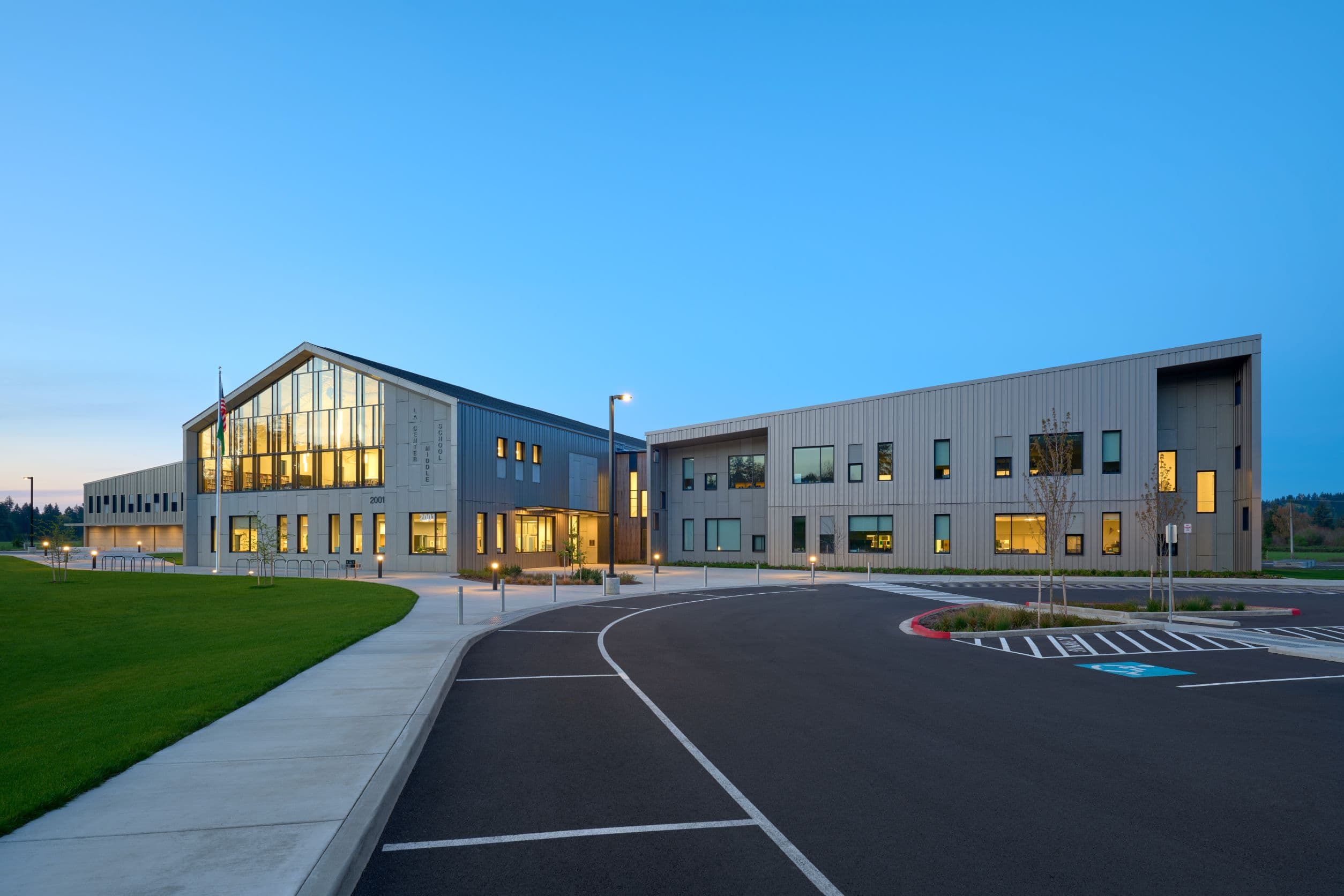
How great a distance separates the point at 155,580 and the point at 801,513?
106 feet

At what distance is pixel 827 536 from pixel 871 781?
133 feet

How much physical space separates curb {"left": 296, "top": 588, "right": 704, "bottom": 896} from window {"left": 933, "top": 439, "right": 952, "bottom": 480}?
37190 millimetres

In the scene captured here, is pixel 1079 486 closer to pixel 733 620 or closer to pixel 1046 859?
pixel 733 620

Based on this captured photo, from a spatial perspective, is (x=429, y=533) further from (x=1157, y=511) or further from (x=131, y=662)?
(x=1157, y=511)

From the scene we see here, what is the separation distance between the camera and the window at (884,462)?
149 ft

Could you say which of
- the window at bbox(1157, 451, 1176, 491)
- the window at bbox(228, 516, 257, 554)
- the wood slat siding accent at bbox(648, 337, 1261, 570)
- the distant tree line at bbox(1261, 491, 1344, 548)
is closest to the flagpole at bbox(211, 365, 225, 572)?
the window at bbox(228, 516, 257, 554)

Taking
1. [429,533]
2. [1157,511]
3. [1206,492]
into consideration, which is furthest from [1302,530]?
[429,533]

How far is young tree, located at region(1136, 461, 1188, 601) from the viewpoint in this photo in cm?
2938

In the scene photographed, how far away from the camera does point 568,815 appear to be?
6363 mm

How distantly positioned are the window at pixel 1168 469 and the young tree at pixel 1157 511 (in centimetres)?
3

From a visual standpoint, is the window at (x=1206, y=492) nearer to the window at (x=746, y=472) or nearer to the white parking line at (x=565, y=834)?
the window at (x=746, y=472)

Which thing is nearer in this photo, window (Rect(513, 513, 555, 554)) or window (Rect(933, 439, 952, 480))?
window (Rect(933, 439, 952, 480))

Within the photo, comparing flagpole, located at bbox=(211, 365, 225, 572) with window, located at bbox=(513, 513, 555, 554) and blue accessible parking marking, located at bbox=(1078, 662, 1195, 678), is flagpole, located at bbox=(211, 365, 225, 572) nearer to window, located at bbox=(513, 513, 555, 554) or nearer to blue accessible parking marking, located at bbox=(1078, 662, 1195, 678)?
window, located at bbox=(513, 513, 555, 554)

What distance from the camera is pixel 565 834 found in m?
5.96
